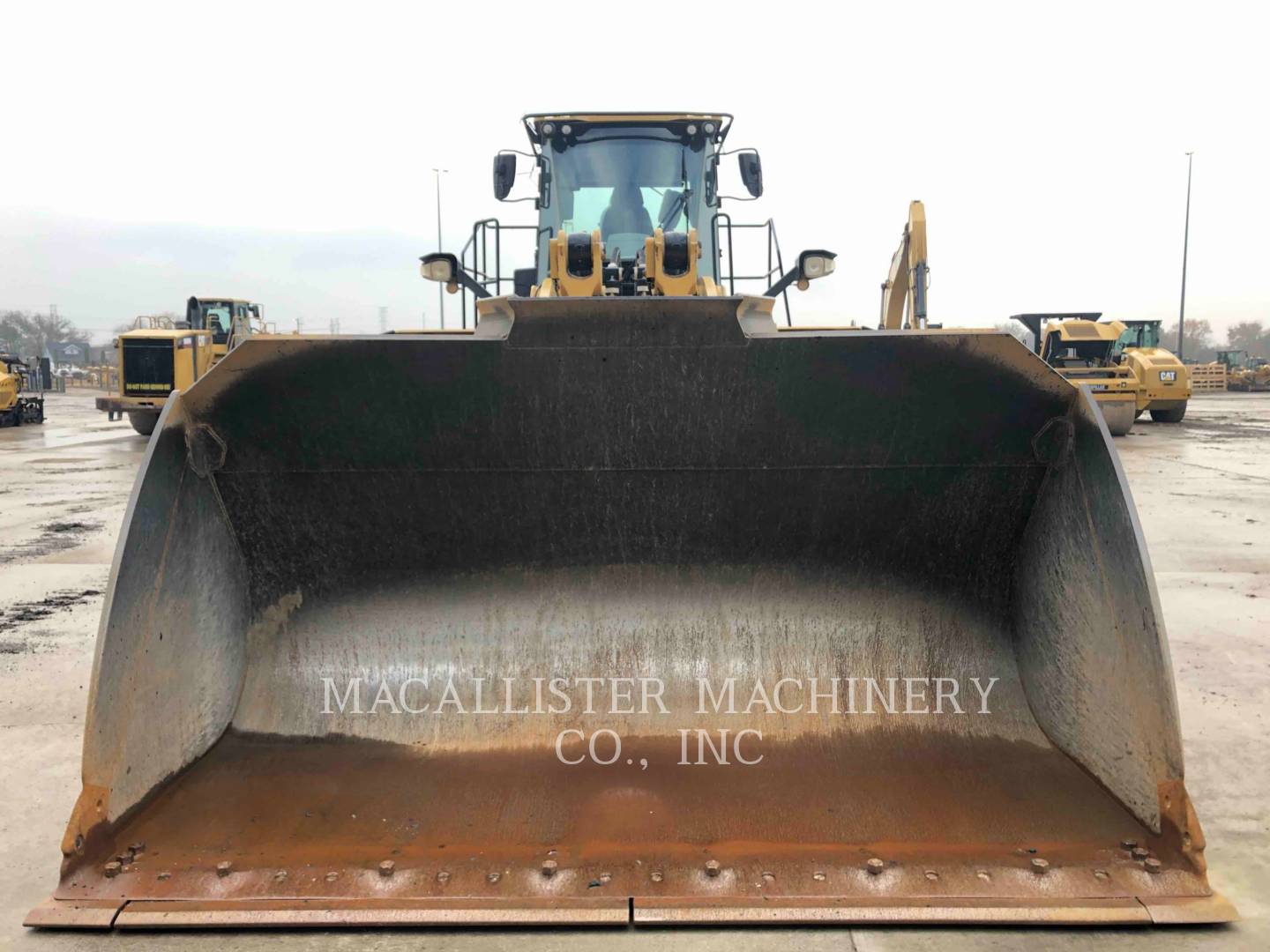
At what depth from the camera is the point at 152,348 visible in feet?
58.7

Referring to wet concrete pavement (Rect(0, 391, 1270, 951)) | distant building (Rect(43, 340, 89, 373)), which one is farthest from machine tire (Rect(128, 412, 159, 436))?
distant building (Rect(43, 340, 89, 373))

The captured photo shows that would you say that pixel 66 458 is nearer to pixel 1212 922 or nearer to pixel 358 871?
pixel 358 871

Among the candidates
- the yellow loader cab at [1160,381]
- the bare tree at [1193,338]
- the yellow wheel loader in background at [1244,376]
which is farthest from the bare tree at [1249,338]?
the yellow loader cab at [1160,381]

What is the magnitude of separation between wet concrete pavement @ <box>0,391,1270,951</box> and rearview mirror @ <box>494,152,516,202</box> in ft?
10.1

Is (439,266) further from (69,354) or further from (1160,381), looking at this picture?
(69,354)

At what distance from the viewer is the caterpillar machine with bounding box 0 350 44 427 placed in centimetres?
2216

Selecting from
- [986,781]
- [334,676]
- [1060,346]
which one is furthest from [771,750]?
[1060,346]

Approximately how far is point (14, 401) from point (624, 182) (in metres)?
23.4

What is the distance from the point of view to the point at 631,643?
2834 millimetres

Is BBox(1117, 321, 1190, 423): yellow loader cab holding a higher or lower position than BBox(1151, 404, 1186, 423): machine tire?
higher

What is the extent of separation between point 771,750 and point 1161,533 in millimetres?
6260

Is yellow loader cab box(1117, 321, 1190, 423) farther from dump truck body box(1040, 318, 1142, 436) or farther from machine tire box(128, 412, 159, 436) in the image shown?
machine tire box(128, 412, 159, 436)

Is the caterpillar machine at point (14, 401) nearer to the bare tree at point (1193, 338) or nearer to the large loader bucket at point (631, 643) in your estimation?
the large loader bucket at point (631, 643)

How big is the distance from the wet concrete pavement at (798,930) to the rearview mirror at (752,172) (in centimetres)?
306
